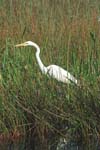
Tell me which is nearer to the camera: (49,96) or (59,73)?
(49,96)

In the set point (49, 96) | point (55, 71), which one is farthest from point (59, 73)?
point (49, 96)

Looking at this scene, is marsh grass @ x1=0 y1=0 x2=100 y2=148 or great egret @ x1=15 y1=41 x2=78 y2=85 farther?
great egret @ x1=15 y1=41 x2=78 y2=85

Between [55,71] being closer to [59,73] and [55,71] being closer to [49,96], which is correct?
[59,73]

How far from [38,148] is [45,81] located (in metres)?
0.62

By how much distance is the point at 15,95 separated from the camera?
5355mm

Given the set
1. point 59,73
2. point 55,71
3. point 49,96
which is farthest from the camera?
point 55,71

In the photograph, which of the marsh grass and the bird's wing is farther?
the bird's wing

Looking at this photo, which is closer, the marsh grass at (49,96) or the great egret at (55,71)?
the marsh grass at (49,96)

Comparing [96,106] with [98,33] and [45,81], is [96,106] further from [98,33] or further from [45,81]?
[98,33]

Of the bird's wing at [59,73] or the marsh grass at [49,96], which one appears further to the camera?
the bird's wing at [59,73]

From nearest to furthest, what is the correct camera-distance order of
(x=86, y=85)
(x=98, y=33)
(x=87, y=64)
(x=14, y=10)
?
(x=86, y=85)
(x=87, y=64)
(x=98, y=33)
(x=14, y=10)

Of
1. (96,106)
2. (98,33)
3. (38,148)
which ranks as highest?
(98,33)

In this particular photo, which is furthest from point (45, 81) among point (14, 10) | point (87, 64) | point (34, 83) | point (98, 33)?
point (14, 10)

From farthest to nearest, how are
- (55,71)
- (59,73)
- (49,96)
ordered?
(55,71)
(59,73)
(49,96)
